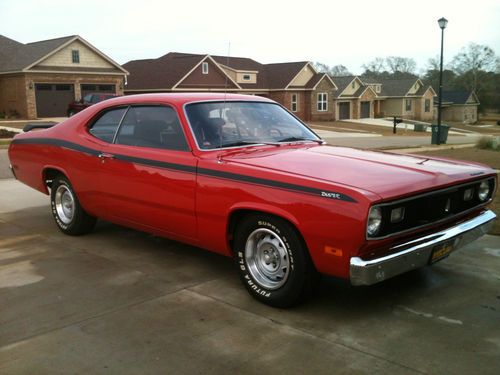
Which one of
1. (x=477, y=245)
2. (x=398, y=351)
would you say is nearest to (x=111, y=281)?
(x=398, y=351)

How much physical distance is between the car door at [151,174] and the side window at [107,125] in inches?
4.3

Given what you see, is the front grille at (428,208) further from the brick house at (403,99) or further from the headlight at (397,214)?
the brick house at (403,99)

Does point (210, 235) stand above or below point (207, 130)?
below

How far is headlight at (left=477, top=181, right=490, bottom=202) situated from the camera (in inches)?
184

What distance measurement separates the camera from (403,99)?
6650cm

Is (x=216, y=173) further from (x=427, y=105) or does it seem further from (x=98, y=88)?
(x=427, y=105)

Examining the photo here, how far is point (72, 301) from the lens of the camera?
4.25m

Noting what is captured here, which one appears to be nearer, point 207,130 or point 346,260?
point 346,260

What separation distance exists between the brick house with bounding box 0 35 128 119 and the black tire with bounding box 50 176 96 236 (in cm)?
3139

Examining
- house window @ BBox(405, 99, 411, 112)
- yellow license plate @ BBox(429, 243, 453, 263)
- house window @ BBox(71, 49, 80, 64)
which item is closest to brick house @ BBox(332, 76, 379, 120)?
house window @ BBox(405, 99, 411, 112)

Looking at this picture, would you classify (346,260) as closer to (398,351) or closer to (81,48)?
(398,351)

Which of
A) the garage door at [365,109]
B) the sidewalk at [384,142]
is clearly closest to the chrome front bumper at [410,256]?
the sidewalk at [384,142]

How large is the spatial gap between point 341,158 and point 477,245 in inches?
92.5

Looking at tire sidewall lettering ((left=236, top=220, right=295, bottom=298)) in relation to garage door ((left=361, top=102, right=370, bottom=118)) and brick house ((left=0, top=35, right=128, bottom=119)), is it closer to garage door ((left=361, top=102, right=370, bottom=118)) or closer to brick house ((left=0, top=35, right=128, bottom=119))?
brick house ((left=0, top=35, right=128, bottom=119))
